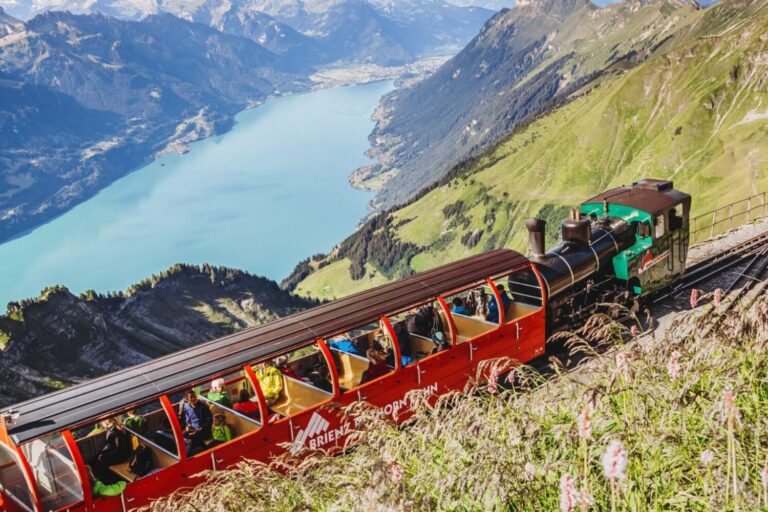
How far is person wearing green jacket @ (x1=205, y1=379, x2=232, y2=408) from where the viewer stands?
16016 mm

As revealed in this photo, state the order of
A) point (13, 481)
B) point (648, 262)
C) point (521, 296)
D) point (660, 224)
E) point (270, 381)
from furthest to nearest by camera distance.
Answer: point (660, 224) < point (648, 262) < point (521, 296) < point (270, 381) < point (13, 481)

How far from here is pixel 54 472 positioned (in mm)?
12773

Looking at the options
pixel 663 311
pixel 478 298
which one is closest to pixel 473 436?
pixel 478 298

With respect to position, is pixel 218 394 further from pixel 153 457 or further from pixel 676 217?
pixel 676 217

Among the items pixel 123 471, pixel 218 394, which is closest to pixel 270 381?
pixel 218 394

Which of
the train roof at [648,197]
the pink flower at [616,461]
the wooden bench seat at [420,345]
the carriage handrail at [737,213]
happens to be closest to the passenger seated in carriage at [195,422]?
the wooden bench seat at [420,345]

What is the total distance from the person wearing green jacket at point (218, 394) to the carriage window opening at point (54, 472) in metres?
3.77

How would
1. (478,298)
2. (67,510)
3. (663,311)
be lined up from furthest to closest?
(663,311)
(478,298)
(67,510)

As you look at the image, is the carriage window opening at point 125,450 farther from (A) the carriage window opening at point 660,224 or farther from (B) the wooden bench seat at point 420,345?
(A) the carriage window opening at point 660,224

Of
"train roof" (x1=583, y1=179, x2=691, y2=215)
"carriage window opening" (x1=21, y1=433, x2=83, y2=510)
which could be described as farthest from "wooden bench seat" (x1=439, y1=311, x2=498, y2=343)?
"carriage window opening" (x1=21, y1=433, x2=83, y2=510)

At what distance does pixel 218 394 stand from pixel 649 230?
57.7 feet

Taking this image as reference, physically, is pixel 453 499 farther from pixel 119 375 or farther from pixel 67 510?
pixel 119 375

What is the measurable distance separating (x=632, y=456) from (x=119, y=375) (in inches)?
468

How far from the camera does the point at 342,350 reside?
18.2 meters
